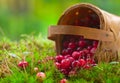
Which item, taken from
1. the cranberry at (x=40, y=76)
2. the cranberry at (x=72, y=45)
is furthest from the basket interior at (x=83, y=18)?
the cranberry at (x=40, y=76)

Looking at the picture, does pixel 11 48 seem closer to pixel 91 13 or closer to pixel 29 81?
pixel 91 13

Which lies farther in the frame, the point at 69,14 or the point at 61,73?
the point at 69,14

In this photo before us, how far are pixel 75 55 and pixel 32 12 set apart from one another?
441cm

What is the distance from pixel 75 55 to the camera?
2234mm

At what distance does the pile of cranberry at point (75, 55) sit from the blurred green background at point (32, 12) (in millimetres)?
3403

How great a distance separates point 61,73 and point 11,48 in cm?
81

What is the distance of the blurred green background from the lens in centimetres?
609

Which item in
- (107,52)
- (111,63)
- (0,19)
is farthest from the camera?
(0,19)

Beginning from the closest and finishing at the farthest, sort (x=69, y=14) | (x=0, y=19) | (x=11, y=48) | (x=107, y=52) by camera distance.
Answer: (x=107, y=52)
(x=69, y=14)
(x=11, y=48)
(x=0, y=19)

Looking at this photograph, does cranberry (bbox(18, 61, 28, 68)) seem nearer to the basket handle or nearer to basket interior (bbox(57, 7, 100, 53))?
the basket handle

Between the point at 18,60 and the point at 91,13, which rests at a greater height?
the point at 91,13

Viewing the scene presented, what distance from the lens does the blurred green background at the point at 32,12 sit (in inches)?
240

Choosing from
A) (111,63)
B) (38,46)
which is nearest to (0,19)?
(38,46)

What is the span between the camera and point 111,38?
231cm
